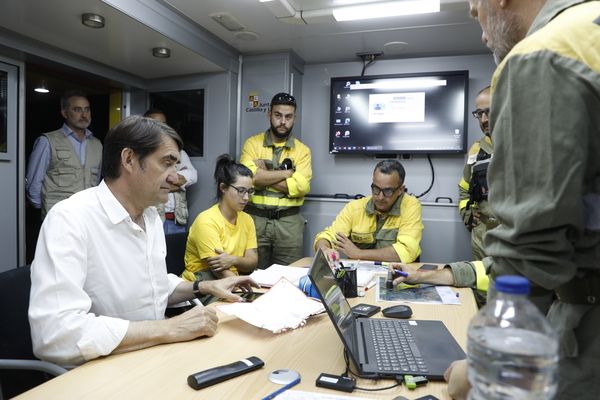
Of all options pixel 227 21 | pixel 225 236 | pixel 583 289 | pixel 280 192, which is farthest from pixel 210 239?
pixel 583 289

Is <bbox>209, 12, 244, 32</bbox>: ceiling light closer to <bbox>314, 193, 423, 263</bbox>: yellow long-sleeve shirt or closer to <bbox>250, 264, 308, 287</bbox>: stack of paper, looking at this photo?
<bbox>314, 193, 423, 263</bbox>: yellow long-sleeve shirt

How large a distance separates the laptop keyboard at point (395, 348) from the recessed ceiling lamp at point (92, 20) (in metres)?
2.51

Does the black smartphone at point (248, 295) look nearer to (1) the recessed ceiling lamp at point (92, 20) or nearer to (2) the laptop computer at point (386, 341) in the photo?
(2) the laptop computer at point (386, 341)

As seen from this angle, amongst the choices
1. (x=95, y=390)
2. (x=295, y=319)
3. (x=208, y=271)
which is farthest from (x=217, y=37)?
(x=95, y=390)

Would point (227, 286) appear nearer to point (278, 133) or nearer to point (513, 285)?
point (513, 285)

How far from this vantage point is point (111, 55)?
3373 millimetres

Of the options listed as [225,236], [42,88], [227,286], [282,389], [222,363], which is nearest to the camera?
[282,389]

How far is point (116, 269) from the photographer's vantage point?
4.26ft

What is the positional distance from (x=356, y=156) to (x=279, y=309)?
9.31 feet

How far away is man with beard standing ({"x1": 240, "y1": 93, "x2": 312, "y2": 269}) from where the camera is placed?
3.31 metres

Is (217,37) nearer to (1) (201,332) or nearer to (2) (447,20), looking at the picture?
(2) (447,20)

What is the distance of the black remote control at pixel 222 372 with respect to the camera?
89 centimetres

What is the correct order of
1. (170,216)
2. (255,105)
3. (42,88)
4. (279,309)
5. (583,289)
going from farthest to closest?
(42,88), (255,105), (170,216), (279,309), (583,289)

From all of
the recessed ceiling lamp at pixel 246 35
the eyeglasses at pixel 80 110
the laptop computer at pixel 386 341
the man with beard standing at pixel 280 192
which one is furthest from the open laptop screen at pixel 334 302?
the eyeglasses at pixel 80 110
